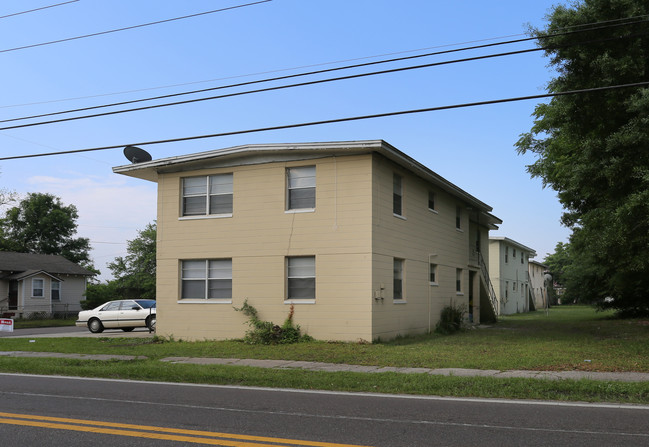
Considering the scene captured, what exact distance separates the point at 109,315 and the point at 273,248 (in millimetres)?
11497

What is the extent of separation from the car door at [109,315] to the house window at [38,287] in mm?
19454

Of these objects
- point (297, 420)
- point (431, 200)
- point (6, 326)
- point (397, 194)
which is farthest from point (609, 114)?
point (6, 326)

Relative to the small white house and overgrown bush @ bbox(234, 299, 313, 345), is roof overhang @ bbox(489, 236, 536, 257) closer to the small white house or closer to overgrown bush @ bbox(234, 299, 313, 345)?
overgrown bush @ bbox(234, 299, 313, 345)

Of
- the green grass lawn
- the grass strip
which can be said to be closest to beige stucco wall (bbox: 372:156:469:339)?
the green grass lawn

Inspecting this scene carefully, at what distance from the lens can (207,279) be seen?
19.7 metres

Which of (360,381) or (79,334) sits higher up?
(360,381)

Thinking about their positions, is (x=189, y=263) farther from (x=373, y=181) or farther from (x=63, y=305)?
(x=63, y=305)

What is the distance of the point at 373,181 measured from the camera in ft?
58.4

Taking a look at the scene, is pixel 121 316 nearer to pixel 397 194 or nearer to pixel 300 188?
pixel 300 188

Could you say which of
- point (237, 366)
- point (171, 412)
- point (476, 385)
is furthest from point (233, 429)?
point (237, 366)

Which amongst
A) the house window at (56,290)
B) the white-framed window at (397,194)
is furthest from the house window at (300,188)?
the house window at (56,290)

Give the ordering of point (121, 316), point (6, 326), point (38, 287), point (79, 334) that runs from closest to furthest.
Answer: point (6, 326) → point (79, 334) → point (121, 316) → point (38, 287)

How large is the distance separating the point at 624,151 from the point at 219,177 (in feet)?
38.9

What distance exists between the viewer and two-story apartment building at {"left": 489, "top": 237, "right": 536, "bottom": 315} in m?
42.8
